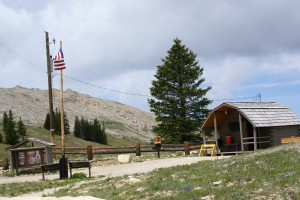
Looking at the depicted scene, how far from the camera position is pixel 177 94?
137 feet

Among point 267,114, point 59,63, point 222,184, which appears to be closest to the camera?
point 222,184

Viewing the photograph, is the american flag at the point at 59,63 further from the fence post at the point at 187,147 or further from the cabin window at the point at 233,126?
the cabin window at the point at 233,126

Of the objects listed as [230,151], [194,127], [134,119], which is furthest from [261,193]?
[134,119]

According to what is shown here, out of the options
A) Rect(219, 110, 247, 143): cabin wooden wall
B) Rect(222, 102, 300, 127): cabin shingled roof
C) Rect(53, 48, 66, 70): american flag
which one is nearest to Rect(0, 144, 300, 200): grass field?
Rect(53, 48, 66, 70): american flag

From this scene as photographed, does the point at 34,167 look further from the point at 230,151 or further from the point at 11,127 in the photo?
the point at 11,127

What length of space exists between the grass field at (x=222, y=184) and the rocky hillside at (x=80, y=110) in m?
73.4

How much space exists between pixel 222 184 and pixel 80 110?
112887 mm

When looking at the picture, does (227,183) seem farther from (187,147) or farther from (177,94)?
(177,94)

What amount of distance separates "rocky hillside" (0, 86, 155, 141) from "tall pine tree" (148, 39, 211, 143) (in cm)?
4849

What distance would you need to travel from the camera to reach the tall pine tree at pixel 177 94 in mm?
41031

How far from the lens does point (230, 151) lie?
101 ft

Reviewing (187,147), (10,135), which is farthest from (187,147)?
(10,135)

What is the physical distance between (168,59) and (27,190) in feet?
92.2

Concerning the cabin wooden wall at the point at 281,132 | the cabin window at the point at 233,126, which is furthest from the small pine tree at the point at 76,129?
the cabin wooden wall at the point at 281,132
